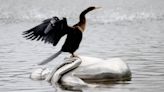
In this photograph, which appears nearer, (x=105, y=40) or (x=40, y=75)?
(x=40, y=75)

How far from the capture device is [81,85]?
622 inches

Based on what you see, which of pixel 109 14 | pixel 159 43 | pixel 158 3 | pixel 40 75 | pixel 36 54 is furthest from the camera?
pixel 158 3

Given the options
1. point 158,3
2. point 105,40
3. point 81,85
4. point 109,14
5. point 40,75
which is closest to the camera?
point 81,85

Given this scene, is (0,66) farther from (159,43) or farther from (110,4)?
(110,4)

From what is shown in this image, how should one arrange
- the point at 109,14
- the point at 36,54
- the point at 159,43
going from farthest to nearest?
1. the point at 109,14
2. the point at 159,43
3. the point at 36,54

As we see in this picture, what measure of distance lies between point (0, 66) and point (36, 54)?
4.04 m

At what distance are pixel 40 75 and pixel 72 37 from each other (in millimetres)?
1822

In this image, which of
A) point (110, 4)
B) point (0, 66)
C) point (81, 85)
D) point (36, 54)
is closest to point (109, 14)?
point (110, 4)

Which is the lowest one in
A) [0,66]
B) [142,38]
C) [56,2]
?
[56,2]

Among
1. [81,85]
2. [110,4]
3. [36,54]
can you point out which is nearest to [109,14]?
[110,4]

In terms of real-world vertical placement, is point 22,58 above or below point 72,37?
below

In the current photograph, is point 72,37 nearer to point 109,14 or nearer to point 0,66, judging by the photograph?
point 0,66

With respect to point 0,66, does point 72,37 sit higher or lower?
higher

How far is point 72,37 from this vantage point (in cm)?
1600
